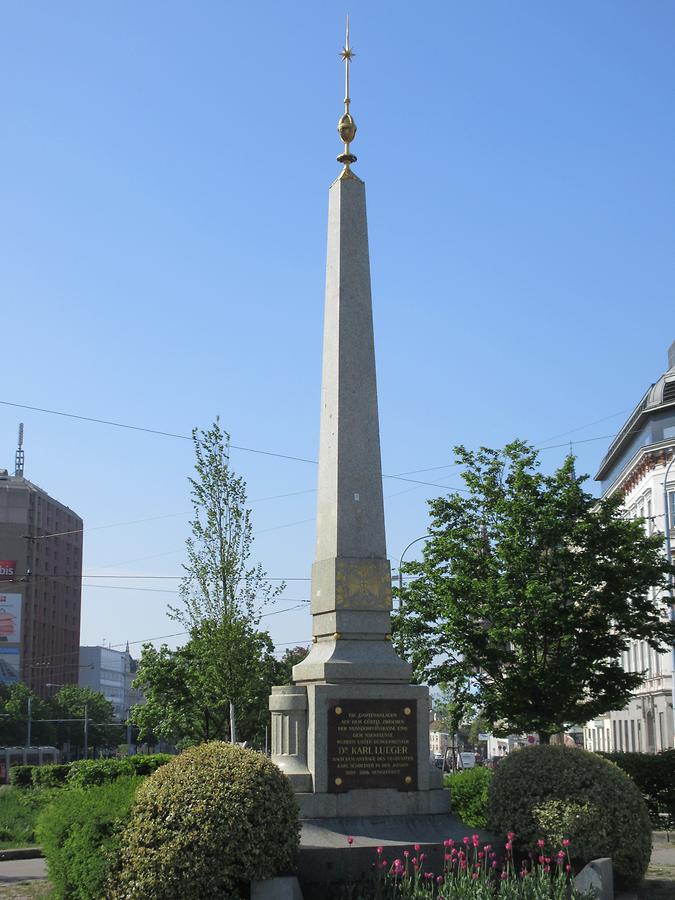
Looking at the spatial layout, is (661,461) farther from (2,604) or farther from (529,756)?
(2,604)

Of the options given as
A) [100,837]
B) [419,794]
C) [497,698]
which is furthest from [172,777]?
[497,698]

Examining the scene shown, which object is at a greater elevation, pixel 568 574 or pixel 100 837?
pixel 568 574

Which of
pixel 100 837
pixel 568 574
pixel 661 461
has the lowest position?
pixel 100 837

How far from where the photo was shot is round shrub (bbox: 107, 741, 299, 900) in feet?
32.1

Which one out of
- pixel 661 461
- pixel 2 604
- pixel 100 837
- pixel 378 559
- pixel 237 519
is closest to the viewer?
pixel 100 837

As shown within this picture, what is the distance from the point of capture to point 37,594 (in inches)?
5207

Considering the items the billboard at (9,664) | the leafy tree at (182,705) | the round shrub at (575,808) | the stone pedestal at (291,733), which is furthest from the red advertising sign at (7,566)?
the round shrub at (575,808)

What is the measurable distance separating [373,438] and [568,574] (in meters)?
13.2

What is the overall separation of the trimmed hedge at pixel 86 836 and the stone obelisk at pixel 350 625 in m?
2.21

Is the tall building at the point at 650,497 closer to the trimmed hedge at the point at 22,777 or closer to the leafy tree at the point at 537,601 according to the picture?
the leafy tree at the point at 537,601

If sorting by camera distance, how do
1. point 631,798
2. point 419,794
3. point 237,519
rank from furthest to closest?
1. point 237,519
2. point 419,794
3. point 631,798

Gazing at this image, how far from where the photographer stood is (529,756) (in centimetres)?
1266

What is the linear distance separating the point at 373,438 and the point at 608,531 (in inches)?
542

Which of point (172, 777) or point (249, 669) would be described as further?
point (249, 669)
